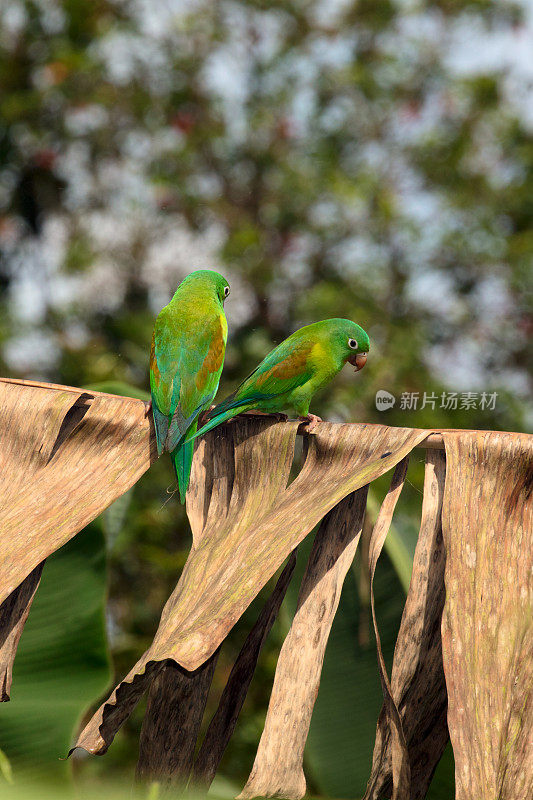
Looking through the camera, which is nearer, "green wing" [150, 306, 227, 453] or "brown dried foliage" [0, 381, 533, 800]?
"brown dried foliage" [0, 381, 533, 800]

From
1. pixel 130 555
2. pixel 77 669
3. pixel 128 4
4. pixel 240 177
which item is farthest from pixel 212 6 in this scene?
pixel 77 669

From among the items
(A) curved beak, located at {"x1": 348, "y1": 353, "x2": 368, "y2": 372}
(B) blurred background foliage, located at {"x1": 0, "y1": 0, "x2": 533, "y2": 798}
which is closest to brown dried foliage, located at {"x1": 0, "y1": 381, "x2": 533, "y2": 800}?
(A) curved beak, located at {"x1": 348, "y1": 353, "x2": 368, "y2": 372}

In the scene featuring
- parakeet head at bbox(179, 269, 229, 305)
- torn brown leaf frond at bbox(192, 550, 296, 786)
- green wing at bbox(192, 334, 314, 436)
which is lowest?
torn brown leaf frond at bbox(192, 550, 296, 786)

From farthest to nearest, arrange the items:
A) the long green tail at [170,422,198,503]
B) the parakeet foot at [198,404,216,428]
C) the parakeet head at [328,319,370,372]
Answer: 1. the parakeet head at [328,319,370,372]
2. the parakeet foot at [198,404,216,428]
3. the long green tail at [170,422,198,503]

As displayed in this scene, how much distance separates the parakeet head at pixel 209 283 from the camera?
2324mm

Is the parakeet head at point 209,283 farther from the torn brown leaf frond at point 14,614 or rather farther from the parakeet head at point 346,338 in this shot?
the torn brown leaf frond at point 14,614

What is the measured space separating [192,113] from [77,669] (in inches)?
202

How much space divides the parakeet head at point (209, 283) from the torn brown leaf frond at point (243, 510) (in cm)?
76

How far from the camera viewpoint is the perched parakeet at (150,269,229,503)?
1.63 m

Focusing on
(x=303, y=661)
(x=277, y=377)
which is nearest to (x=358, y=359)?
(x=277, y=377)

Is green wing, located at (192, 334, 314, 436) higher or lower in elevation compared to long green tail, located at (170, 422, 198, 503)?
higher

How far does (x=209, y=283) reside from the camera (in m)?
2.35

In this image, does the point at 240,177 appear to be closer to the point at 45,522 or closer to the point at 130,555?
the point at 130,555

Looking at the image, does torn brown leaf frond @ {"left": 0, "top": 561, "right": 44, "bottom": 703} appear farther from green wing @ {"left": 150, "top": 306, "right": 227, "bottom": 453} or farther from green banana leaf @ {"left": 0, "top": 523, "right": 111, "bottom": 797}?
green banana leaf @ {"left": 0, "top": 523, "right": 111, "bottom": 797}
